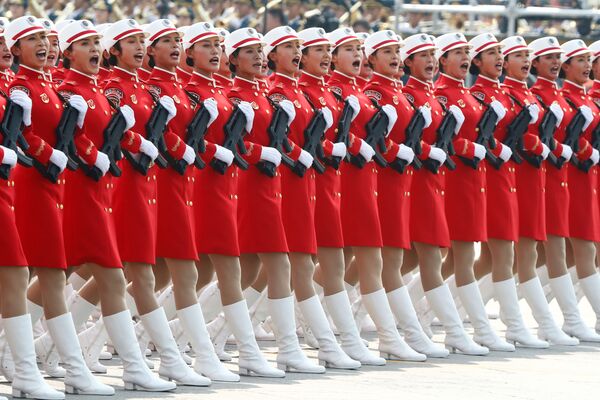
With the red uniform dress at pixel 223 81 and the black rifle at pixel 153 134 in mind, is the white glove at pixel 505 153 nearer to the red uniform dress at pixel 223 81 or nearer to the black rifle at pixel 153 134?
the red uniform dress at pixel 223 81

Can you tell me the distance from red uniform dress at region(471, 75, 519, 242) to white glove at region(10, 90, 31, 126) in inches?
166

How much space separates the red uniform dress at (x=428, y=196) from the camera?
40.8 ft

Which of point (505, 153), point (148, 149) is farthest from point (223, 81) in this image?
point (505, 153)

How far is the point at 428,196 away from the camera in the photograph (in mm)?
12523

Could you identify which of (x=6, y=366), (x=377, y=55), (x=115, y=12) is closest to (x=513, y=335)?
(x=377, y=55)

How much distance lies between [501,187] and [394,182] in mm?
1086

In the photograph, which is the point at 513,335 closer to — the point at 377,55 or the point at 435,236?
the point at 435,236

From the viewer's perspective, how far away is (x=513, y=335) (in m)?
13.2

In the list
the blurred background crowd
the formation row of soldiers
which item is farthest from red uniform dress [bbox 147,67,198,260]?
the blurred background crowd

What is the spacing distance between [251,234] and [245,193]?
0.86ft

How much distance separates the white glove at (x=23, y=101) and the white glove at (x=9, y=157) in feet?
0.95

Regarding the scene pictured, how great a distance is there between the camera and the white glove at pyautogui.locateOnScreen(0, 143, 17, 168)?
928cm

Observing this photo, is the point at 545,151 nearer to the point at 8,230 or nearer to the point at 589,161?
the point at 589,161

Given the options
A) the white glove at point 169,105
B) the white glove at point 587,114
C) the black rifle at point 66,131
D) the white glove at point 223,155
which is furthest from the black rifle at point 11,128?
the white glove at point 587,114
